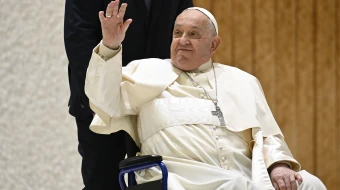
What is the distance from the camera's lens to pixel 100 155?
327cm

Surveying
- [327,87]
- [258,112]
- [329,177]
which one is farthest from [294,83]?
[258,112]

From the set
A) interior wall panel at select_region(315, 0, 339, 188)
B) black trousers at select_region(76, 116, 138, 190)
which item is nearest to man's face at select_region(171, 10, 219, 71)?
black trousers at select_region(76, 116, 138, 190)

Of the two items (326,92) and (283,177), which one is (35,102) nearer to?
(326,92)

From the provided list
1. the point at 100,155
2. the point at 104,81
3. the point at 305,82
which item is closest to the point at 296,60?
the point at 305,82

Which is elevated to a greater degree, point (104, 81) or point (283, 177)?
point (104, 81)

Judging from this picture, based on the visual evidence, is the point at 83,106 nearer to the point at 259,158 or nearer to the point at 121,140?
the point at 121,140

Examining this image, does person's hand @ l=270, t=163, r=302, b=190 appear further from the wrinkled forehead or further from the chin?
the wrinkled forehead

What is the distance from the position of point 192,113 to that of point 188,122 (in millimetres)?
54

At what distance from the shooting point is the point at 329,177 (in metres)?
5.00

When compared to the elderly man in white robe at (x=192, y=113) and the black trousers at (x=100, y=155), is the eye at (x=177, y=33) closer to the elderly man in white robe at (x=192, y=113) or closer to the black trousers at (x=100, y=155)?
the elderly man in white robe at (x=192, y=113)

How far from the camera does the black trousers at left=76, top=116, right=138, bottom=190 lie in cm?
327

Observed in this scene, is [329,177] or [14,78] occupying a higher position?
[14,78]

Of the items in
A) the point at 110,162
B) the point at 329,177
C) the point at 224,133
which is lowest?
the point at 329,177

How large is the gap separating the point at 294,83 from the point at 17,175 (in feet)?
6.84
